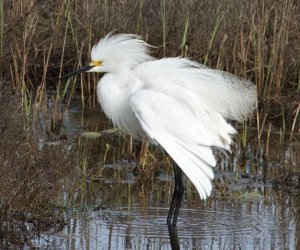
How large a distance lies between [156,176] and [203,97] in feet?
4.13

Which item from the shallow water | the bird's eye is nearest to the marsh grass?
the shallow water

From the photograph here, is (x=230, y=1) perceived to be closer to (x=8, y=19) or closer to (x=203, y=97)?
(x=8, y=19)

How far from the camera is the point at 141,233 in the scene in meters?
5.79

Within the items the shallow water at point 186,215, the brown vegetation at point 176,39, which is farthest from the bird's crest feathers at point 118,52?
the brown vegetation at point 176,39

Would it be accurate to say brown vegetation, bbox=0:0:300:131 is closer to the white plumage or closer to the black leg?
the white plumage

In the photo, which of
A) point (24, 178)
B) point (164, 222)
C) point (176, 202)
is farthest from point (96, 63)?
point (24, 178)

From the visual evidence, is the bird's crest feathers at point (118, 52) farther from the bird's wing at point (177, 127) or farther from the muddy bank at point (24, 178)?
the muddy bank at point (24, 178)

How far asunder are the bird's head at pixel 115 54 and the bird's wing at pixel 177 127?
41cm

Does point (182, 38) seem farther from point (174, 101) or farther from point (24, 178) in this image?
point (24, 178)

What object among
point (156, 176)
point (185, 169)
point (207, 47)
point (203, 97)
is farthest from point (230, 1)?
point (185, 169)

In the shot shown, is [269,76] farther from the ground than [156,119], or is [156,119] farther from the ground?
[269,76]

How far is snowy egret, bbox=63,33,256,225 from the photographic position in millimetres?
6020

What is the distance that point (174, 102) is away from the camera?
6195 mm

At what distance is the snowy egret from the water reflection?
0.22 m
